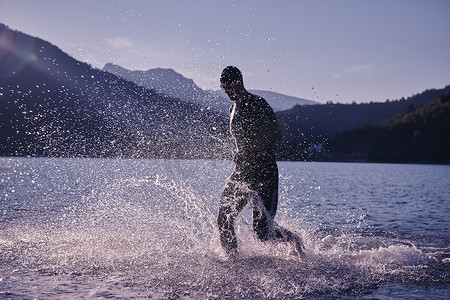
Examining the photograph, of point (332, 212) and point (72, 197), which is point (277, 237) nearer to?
point (332, 212)

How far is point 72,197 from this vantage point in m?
A: 15.0

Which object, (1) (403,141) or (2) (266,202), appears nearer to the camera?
(2) (266,202)

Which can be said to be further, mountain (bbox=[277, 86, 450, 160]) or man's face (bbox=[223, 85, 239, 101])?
mountain (bbox=[277, 86, 450, 160])

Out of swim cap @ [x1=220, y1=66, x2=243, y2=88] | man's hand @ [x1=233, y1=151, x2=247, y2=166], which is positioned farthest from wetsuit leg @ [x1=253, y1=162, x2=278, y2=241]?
swim cap @ [x1=220, y1=66, x2=243, y2=88]

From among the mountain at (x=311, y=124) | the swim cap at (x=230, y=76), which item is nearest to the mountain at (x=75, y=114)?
the swim cap at (x=230, y=76)

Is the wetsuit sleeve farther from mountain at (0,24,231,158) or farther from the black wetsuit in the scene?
mountain at (0,24,231,158)

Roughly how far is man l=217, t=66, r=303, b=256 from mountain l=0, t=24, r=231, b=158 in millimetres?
35419

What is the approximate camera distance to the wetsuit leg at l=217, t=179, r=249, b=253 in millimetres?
5602

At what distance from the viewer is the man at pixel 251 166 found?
5535 mm

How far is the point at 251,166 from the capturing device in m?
5.62

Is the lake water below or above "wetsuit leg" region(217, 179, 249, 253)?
below

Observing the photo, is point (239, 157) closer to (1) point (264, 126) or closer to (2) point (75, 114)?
(1) point (264, 126)

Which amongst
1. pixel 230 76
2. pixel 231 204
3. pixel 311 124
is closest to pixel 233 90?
pixel 230 76

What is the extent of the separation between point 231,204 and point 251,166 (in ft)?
2.04
